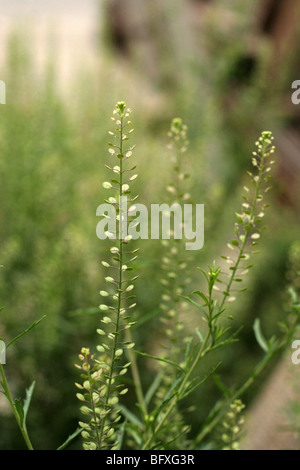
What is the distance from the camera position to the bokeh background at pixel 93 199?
1.66ft

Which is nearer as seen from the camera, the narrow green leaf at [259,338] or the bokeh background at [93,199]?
the narrow green leaf at [259,338]

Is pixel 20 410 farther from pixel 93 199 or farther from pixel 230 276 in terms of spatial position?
pixel 93 199

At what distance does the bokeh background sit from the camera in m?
0.51

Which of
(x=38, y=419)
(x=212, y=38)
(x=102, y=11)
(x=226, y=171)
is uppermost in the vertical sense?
(x=102, y=11)

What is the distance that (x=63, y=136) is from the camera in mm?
696

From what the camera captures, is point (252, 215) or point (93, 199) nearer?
point (252, 215)

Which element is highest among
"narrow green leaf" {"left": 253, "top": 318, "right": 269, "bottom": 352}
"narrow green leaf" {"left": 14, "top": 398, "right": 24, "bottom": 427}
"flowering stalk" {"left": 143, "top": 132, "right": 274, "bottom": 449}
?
"flowering stalk" {"left": 143, "top": 132, "right": 274, "bottom": 449}

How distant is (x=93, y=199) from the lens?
0.67 m

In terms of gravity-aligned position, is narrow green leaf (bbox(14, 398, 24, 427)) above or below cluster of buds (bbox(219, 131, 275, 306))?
below

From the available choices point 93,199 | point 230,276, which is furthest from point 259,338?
point 93,199

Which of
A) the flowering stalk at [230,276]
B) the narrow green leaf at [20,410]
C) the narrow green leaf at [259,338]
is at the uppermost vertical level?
the flowering stalk at [230,276]
